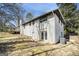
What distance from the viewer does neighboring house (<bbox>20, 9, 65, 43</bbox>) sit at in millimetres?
2764

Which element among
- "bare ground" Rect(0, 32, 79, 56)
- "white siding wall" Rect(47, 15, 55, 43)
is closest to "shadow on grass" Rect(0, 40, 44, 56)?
"bare ground" Rect(0, 32, 79, 56)

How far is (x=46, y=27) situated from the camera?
280 centimetres

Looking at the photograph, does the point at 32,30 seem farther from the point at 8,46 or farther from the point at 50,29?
the point at 8,46

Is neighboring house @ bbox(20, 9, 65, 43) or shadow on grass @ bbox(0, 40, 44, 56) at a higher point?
neighboring house @ bbox(20, 9, 65, 43)

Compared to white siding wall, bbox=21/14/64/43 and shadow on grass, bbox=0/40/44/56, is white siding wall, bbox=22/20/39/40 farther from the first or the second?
shadow on grass, bbox=0/40/44/56

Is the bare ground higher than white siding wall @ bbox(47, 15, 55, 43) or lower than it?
lower

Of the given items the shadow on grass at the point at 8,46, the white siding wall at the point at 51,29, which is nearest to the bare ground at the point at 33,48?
the shadow on grass at the point at 8,46

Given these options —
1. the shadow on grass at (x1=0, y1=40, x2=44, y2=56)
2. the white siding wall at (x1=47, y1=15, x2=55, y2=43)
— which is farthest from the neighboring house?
the shadow on grass at (x1=0, y1=40, x2=44, y2=56)

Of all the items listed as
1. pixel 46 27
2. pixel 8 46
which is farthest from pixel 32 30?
pixel 8 46

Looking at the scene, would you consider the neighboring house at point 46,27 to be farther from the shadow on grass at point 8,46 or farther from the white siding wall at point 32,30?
the shadow on grass at point 8,46

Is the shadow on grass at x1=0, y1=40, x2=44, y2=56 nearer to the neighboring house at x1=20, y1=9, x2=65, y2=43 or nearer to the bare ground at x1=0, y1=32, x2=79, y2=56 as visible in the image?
the bare ground at x1=0, y1=32, x2=79, y2=56

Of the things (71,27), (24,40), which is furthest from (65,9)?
(24,40)

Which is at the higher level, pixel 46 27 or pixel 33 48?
pixel 46 27

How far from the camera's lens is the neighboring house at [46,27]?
2.76 meters
